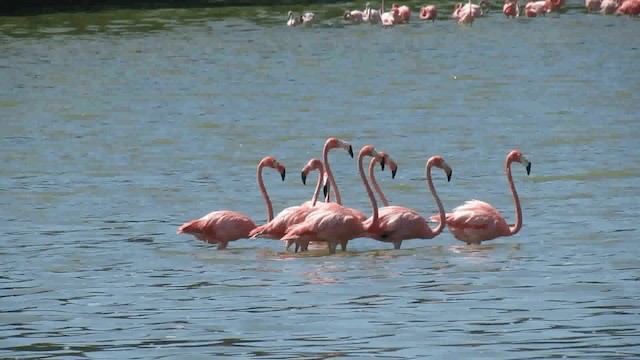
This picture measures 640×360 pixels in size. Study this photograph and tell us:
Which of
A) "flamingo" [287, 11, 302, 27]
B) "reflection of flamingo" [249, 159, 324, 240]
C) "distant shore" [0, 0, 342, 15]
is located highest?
"reflection of flamingo" [249, 159, 324, 240]

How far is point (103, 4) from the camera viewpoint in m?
51.6

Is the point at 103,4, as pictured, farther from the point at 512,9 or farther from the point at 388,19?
the point at 512,9

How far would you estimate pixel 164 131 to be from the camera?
2344cm

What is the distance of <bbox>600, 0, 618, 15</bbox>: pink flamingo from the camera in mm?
42750

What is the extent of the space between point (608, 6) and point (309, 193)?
89.4ft

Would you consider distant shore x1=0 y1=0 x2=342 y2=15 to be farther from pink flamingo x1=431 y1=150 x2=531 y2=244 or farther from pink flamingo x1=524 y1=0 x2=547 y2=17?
pink flamingo x1=431 y1=150 x2=531 y2=244

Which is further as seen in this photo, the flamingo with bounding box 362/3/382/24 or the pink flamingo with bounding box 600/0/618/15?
the flamingo with bounding box 362/3/382/24

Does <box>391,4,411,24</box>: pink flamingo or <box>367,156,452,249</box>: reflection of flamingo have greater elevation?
<box>367,156,452,249</box>: reflection of flamingo

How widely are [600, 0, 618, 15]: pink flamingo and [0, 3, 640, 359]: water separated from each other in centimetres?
503

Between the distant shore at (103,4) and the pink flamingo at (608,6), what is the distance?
11.3 metres

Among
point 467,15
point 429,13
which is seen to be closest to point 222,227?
point 467,15

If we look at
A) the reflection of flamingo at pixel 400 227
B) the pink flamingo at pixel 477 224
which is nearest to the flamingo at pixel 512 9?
the pink flamingo at pixel 477 224

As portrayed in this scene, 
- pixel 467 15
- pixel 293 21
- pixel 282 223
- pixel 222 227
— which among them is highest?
pixel 282 223

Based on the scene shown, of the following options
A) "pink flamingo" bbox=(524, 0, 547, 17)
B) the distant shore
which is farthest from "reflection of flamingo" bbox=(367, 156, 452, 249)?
the distant shore
